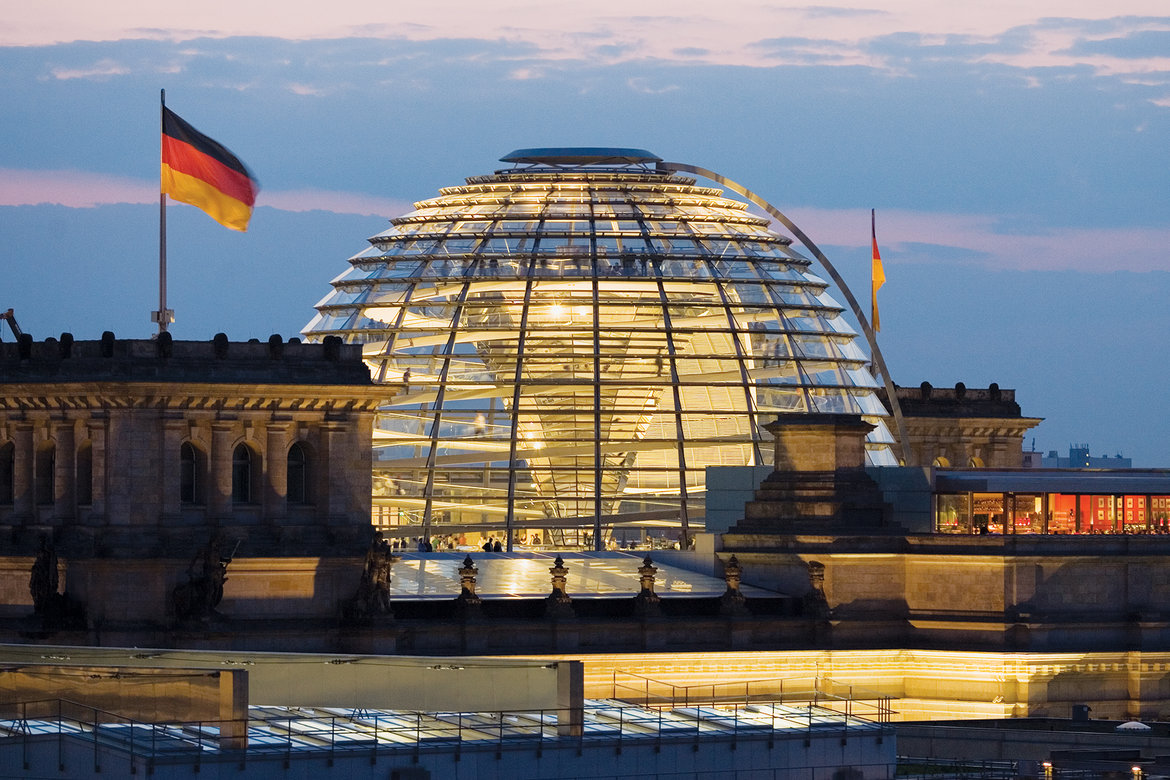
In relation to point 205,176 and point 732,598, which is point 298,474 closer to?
point 205,176

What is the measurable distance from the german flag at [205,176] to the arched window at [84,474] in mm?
8496

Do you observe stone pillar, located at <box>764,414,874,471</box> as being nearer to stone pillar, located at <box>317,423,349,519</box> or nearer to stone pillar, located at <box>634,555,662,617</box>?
stone pillar, located at <box>634,555,662,617</box>

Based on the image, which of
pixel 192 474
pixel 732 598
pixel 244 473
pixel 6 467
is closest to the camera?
pixel 192 474

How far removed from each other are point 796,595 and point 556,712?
3135cm

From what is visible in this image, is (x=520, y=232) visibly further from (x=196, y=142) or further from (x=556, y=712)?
(x=556, y=712)

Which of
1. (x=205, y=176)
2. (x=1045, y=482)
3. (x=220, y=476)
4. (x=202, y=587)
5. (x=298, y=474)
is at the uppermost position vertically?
(x=205, y=176)

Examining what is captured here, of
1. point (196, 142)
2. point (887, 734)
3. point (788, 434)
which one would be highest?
point (196, 142)

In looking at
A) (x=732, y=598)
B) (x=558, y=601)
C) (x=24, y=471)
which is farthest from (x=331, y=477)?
(x=732, y=598)

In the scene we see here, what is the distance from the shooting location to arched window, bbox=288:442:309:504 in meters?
108

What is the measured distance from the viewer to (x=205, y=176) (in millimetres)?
112688

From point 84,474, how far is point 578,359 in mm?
24384

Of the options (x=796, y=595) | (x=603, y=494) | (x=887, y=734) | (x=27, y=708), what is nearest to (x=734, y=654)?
(x=796, y=595)

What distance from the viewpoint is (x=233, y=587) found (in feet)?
348

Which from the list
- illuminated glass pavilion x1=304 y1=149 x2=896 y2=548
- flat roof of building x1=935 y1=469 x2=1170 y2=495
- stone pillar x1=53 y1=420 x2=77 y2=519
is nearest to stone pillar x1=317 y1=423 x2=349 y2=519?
stone pillar x1=53 y1=420 x2=77 y2=519
